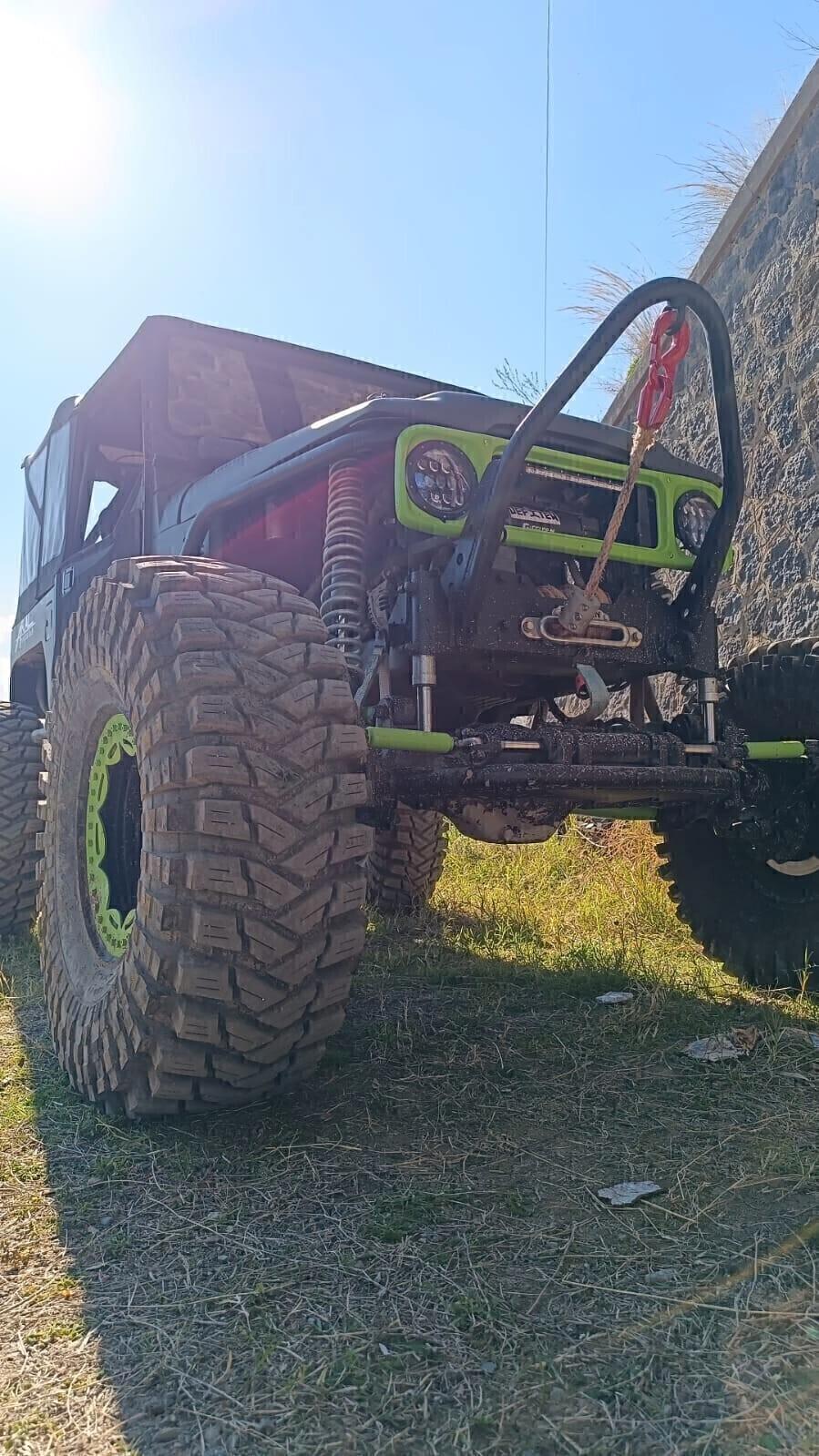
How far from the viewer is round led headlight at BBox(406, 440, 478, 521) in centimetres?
278

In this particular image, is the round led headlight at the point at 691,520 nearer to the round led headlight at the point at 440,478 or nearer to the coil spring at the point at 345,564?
the round led headlight at the point at 440,478

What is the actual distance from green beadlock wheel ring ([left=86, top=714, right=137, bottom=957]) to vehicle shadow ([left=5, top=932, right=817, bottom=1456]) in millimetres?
431

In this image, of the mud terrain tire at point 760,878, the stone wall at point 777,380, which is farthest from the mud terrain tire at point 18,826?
the stone wall at point 777,380

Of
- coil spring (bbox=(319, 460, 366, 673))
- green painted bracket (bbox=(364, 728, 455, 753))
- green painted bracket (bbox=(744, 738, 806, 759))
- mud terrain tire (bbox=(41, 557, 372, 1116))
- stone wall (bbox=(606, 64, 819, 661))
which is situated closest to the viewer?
mud terrain tire (bbox=(41, 557, 372, 1116))

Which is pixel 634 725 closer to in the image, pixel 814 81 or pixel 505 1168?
pixel 505 1168

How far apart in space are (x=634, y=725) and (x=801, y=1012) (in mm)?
1060

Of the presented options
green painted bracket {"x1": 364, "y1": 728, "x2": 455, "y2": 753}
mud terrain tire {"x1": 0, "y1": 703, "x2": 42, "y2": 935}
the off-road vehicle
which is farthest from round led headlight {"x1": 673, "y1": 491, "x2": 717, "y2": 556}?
mud terrain tire {"x1": 0, "y1": 703, "x2": 42, "y2": 935}

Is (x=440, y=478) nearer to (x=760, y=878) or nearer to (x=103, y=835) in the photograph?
(x=103, y=835)

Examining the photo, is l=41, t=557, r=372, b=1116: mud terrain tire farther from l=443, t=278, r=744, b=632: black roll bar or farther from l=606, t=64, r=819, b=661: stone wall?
l=606, t=64, r=819, b=661: stone wall

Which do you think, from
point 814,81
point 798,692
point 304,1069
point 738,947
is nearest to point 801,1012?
point 738,947

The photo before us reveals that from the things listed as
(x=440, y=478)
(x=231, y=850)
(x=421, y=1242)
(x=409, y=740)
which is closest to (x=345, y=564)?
(x=440, y=478)

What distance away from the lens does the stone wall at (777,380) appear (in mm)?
5715

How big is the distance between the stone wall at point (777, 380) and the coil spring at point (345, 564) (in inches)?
128

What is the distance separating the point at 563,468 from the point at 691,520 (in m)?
0.52
